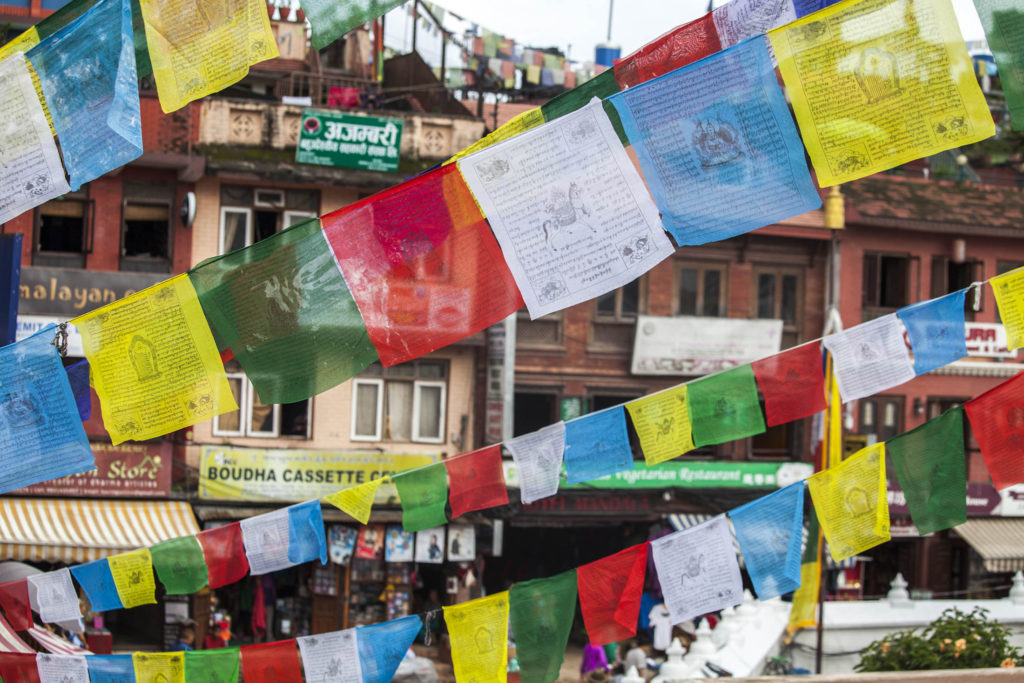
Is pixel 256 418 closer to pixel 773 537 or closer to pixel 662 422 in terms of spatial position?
pixel 662 422

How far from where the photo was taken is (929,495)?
346 inches

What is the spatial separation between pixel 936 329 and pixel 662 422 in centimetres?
240

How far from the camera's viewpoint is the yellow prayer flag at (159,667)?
8.12 metres

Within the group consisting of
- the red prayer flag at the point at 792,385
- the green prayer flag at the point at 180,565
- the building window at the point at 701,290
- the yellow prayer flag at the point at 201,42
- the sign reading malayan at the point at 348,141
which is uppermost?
the sign reading malayan at the point at 348,141

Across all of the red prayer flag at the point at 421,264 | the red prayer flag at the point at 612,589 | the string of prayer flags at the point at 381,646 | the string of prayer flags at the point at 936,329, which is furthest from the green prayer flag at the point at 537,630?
the string of prayer flags at the point at 936,329

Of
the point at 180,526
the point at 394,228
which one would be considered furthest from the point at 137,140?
the point at 180,526

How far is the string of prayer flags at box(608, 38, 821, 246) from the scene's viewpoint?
604 centimetres

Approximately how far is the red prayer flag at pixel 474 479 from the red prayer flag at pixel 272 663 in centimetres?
234

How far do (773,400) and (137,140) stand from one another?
6738 millimetres

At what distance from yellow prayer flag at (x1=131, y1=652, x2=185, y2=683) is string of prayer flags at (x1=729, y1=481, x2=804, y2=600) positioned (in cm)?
425

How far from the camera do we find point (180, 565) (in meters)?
9.95

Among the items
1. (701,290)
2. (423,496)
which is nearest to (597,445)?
(423,496)

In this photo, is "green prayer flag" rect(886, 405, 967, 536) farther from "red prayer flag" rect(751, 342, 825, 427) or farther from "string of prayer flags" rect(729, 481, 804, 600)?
"red prayer flag" rect(751, 342, 825, 427)

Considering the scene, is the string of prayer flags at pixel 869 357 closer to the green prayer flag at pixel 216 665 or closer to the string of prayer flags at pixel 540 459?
the string of prayer flags at pixel 540 459
